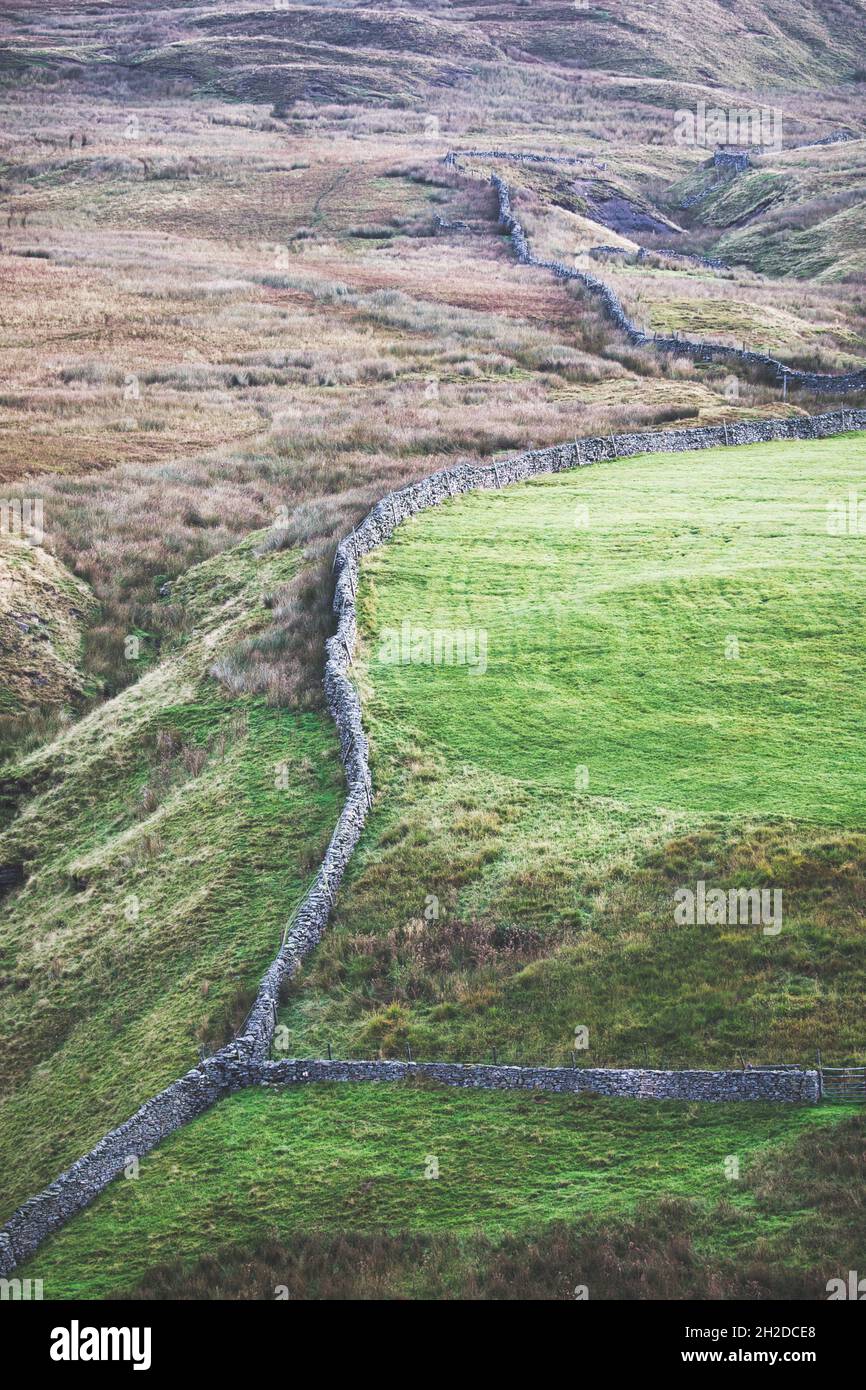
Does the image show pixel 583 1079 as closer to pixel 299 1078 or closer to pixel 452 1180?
pixel 452 1180

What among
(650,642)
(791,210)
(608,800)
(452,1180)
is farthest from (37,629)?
(791,210)

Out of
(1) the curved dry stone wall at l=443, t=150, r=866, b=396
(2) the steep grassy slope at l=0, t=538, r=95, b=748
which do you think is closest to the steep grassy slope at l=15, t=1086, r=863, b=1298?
(2) the steep grassy slope at l=0, t=538, r=95, b=748

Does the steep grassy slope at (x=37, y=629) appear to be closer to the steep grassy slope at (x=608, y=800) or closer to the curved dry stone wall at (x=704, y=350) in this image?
the steep grassy slope at (x=608, y=800)

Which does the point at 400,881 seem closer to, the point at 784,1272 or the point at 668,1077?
the point at 668,1077

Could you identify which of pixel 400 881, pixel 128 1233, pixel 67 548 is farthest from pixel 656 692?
pixel 67 548

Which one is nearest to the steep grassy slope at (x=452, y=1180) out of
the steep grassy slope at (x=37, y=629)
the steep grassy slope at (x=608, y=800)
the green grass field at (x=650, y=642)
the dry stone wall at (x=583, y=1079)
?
the dry stone wall at (x=583, y=1079)

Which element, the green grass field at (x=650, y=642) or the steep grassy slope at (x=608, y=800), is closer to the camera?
the steep grassy slope at (x=608, y=800)
